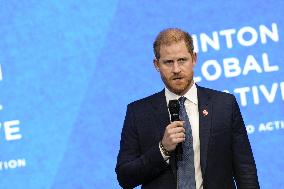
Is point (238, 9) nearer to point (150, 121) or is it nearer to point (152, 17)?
point (152, 17)

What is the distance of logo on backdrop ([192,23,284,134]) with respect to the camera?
4.66 m

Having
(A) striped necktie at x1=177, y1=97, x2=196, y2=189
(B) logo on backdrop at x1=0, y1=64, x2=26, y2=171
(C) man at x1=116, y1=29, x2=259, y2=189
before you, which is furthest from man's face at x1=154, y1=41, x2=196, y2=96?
(B) logo on backdrop at x1=0, y1=64, x2=26, y2=171

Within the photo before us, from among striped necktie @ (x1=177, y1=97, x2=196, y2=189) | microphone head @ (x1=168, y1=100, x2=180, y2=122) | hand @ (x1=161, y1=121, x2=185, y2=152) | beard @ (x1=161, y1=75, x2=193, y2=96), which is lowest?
striped necktie @ (x1=177, y1=97, x2=196, y2=189)

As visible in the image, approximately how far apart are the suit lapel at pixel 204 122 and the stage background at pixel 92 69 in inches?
82.4

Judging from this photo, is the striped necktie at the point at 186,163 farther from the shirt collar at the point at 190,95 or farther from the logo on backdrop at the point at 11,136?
the logo on backdrop at the point at 11,136

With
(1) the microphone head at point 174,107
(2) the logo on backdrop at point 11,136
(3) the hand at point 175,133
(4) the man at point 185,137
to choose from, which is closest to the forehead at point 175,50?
(4) the man at point 185,137

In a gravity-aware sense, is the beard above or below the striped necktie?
above

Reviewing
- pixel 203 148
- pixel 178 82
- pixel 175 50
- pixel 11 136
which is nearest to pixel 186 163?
pixel 203 148

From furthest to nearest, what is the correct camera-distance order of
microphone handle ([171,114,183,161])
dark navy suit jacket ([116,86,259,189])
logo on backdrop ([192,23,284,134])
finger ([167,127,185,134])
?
logo on backdrop ([192,23,284,134]), dark navy suit jacket ([116,86,259,189]), microphone handle ([171,114,183,161]), finger ([167,127,185,134])

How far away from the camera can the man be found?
2.45 m

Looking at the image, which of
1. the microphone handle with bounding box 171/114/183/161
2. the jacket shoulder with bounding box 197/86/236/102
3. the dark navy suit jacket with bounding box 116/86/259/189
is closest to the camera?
the microphone handle with bounding box 171/114/183/161

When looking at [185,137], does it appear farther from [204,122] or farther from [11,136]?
[11,136]

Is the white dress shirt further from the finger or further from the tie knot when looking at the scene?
the finger

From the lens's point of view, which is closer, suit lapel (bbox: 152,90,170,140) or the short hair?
the short hair
